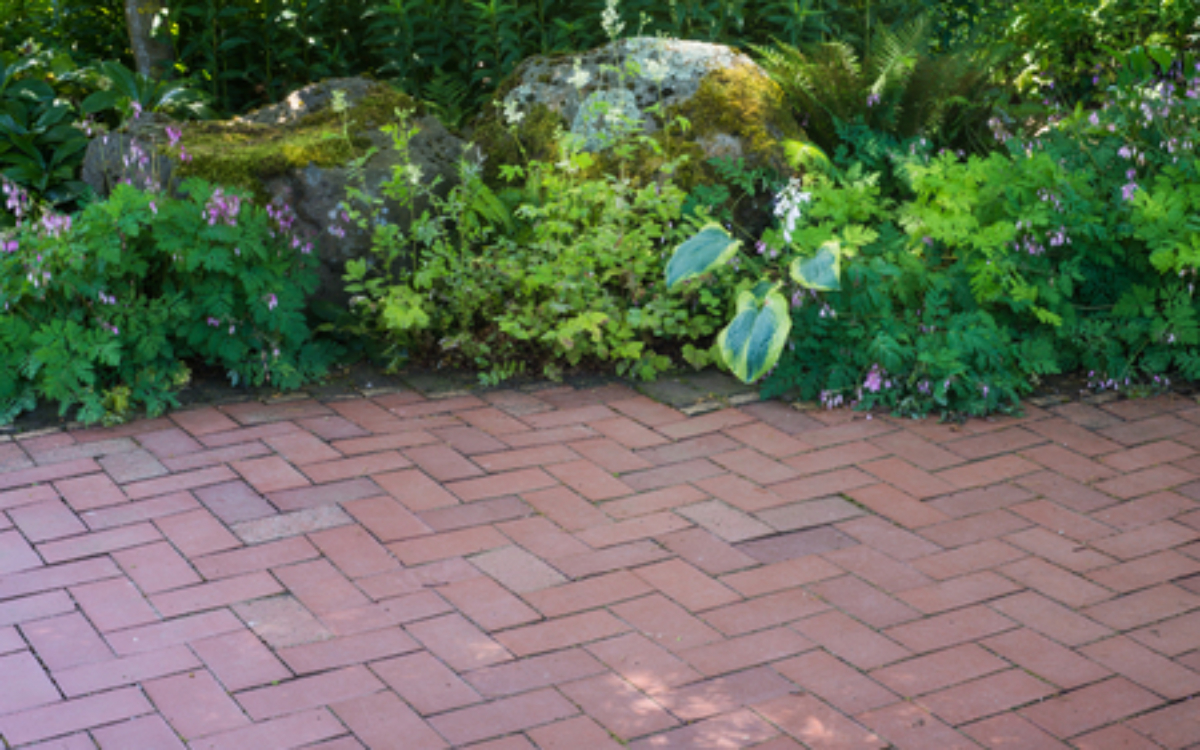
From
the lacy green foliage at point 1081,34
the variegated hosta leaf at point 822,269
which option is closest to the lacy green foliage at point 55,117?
the variegated hosta leaf at point 822,269

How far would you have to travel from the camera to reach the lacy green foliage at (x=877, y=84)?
18.0 feet

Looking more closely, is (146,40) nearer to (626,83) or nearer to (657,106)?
(626,83)

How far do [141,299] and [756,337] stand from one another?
7.63ft

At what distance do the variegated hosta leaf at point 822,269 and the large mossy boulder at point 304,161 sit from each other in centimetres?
150

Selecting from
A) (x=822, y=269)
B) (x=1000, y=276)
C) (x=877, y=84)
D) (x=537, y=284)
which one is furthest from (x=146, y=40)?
(x=1000, y=276)

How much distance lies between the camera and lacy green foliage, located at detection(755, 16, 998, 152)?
18.0 ft

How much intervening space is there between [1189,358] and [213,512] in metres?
3.72

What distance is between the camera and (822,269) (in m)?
4.45

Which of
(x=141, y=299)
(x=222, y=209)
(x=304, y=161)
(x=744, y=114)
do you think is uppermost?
(x=744, y=114)

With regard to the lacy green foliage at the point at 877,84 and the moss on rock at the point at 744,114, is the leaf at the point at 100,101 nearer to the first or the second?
the moss on rock at the point at 744,114

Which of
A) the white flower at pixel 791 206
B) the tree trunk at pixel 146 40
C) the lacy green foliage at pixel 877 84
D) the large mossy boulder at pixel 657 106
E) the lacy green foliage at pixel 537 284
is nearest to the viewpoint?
the white flower at pixel 791 206

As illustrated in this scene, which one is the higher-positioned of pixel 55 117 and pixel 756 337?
pixel 55 117

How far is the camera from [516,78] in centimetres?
576

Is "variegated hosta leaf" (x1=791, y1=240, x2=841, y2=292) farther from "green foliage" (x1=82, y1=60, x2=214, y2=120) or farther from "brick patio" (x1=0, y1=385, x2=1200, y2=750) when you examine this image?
Result: "green foliage" (x1=82, y1=60, x2=214, y2=120)
